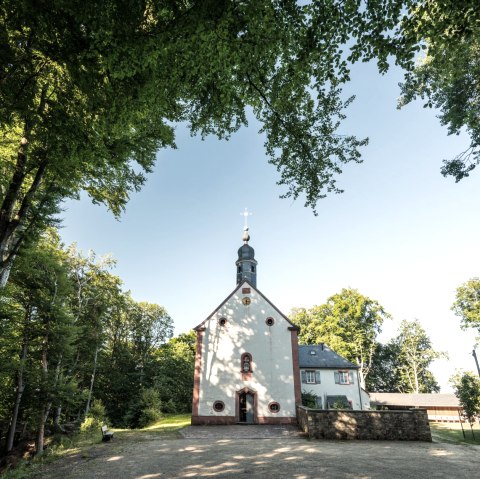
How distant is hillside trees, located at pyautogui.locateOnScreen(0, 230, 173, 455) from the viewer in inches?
647

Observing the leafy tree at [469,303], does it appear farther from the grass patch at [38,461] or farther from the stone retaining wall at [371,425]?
the grass patch at [38,461]

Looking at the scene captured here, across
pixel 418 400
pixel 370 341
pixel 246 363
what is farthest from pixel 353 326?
pixel 246 363

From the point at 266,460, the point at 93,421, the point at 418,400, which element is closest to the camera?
the point at 266,460

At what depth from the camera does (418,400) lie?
1719 inches

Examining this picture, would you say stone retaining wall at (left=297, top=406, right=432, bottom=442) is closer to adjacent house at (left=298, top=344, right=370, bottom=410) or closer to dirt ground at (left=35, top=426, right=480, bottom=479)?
dirt ground at (left=35, top=426, right=480, bottom=479)

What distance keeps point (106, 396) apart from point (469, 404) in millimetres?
35017

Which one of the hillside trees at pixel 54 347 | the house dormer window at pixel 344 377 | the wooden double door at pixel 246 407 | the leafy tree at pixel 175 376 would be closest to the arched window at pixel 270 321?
the wooden double door at pixel 246 407

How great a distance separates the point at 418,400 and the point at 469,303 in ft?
57.5

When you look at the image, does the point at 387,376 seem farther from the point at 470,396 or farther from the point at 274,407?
the point at 274,407

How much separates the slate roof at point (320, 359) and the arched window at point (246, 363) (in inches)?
339

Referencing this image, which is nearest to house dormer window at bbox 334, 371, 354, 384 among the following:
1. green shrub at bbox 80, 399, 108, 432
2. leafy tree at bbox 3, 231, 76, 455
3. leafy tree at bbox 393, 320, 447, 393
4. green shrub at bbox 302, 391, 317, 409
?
green shrub at bbox 302, 391, 317, 409

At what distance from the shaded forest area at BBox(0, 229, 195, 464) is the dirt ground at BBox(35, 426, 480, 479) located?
631cm

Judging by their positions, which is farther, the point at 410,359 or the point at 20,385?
the point at 410,359

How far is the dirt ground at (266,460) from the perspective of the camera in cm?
886
